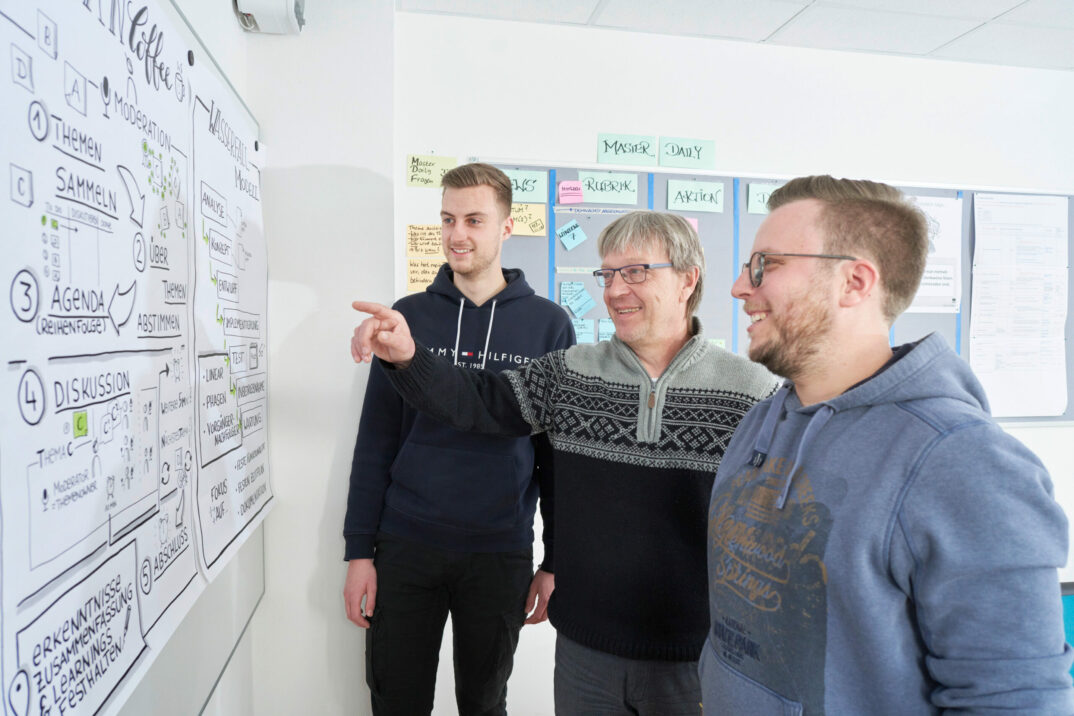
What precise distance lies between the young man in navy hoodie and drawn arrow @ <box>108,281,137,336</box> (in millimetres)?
778

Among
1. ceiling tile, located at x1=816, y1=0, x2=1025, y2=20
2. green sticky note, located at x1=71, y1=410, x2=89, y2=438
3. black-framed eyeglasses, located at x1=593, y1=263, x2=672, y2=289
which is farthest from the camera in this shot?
ceiling tile, located at x1=816, y1=0, x2=1025, y2=20

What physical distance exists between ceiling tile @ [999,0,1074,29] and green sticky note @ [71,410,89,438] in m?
2.90

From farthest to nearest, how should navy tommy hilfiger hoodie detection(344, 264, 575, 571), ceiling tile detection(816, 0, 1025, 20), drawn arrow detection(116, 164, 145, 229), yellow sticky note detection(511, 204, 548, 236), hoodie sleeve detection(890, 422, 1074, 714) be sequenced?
yellow sticky note detection(511, 204, 548, 236) < ceiling tile detection(816, 0, 1025, 20) < navy tommy hilfiger hoodie detection(344, 264, 575, 571) < drawn arrow detection(116, 164, 145, 229) < hoodie sleeve detection(890, 422, 1074, 714)

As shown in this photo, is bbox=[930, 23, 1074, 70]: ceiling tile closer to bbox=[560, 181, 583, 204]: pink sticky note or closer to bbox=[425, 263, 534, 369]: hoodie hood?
bbox=[560, 181, 583, 204]: pink sticky note

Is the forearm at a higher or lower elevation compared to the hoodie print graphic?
higher

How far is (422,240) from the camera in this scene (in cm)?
221

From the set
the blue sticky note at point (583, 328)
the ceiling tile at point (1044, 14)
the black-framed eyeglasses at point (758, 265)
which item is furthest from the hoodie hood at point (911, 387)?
the ceiling tile at point (1044, 14)

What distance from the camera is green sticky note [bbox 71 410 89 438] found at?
0.73 meters

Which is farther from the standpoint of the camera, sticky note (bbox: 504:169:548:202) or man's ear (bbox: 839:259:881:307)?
sticky note (bbox: 504:169:548:202)

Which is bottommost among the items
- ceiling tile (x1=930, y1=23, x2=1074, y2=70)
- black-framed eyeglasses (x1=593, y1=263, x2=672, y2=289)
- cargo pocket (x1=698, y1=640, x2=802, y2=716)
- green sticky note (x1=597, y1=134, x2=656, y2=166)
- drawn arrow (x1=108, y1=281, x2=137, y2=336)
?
cargo pocket (x1=698, y1=640, x2=802, y2=716)

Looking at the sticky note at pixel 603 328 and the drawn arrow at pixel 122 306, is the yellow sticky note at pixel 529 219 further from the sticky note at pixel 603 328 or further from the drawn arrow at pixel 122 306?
the drawn arrow at pixel 122 306

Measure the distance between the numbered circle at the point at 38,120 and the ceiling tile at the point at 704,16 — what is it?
1901 millimetres

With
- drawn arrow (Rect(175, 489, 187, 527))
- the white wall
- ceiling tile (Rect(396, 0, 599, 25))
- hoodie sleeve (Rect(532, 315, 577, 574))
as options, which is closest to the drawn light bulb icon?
drawn arrow (Rect(175, 489, 187, 527))

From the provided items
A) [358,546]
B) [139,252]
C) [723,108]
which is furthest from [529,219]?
[139,252]
